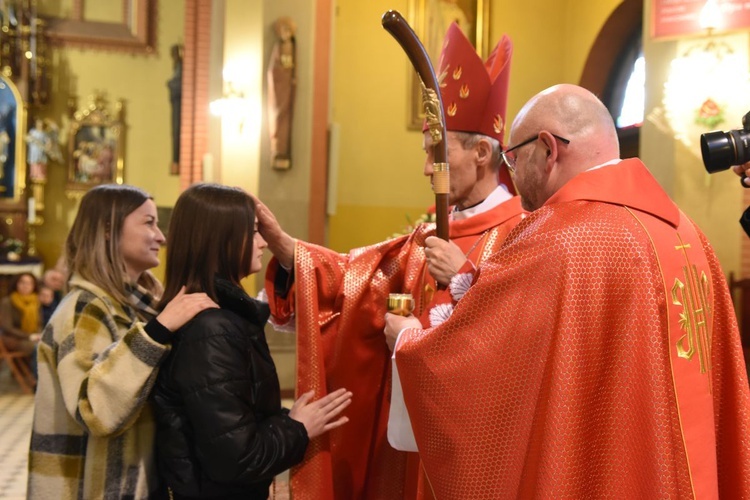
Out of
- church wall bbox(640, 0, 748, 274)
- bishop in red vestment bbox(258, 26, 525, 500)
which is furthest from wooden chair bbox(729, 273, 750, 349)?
bishop in red vestment bbox(258, 26, 525, 500)

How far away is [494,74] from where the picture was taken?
2.67 m

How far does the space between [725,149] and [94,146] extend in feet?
33.4

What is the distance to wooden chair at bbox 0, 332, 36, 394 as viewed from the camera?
790cm

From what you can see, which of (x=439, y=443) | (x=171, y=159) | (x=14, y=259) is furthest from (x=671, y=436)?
(x=171, y=159)

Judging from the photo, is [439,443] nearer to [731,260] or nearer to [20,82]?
[731,260]

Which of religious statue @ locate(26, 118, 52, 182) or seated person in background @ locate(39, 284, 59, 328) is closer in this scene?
seated person in background @ locate(39, 284, 59, 328)

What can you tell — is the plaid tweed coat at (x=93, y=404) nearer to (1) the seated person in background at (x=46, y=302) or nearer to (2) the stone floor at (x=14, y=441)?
(2) the stone floor at (x=14, y=441)

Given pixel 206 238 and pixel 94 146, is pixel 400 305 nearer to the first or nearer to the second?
pixel 206 238

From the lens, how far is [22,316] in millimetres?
8227

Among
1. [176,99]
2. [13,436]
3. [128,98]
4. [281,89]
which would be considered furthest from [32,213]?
[13,436]

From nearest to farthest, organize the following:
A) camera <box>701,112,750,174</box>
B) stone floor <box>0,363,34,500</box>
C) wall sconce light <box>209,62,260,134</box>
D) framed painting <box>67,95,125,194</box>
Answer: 1. camera <box>701,112,750,174</box>
2. stone floor <box>0,363,34,500</box>
3. wall sconce light <box>209,62,260,134</box>
4. framed painting <box>67,95,125,194</box>

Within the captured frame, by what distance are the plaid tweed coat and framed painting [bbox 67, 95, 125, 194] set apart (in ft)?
30.0

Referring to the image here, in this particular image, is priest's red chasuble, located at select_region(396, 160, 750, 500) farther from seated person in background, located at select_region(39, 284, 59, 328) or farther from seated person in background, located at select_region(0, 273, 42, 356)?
seated person in background, located at select_region(39, 284, 59, 328)

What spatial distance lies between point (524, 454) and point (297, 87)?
21.0ft
